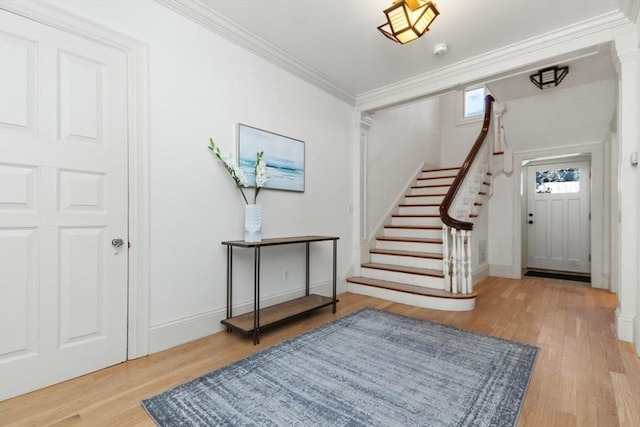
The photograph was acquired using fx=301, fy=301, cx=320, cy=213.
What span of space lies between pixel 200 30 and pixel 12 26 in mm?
1189

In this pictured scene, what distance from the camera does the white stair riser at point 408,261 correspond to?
3.82 m

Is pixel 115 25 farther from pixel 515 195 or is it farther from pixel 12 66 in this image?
pixel 515 195

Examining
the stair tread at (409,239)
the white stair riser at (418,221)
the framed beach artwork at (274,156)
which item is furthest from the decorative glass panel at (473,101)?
the framed beach artwork at (274,156)

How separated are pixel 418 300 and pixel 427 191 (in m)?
2.66

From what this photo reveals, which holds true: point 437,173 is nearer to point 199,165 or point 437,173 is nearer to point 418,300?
point 418,300

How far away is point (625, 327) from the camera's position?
Answer: 2.41 m

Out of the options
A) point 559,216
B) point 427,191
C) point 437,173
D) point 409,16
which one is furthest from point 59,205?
point 559,216

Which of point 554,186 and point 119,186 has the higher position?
point 554,186

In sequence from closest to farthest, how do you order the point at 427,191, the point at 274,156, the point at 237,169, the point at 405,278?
the point at 237,169 → the point at 274,156 → the point at 405,278 → the point at 427,191

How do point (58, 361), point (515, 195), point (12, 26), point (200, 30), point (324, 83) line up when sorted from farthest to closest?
point (515, 195), point (324, 83), point (200, 30), point (58, 361), point (12, 26)

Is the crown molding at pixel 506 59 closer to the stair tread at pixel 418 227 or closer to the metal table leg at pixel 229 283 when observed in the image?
the stair tread at pixel 418 227

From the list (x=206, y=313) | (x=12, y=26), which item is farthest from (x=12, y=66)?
(x=206, y=313)

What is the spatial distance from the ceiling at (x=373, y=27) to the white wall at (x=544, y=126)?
232cm

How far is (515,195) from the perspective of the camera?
5016mm
